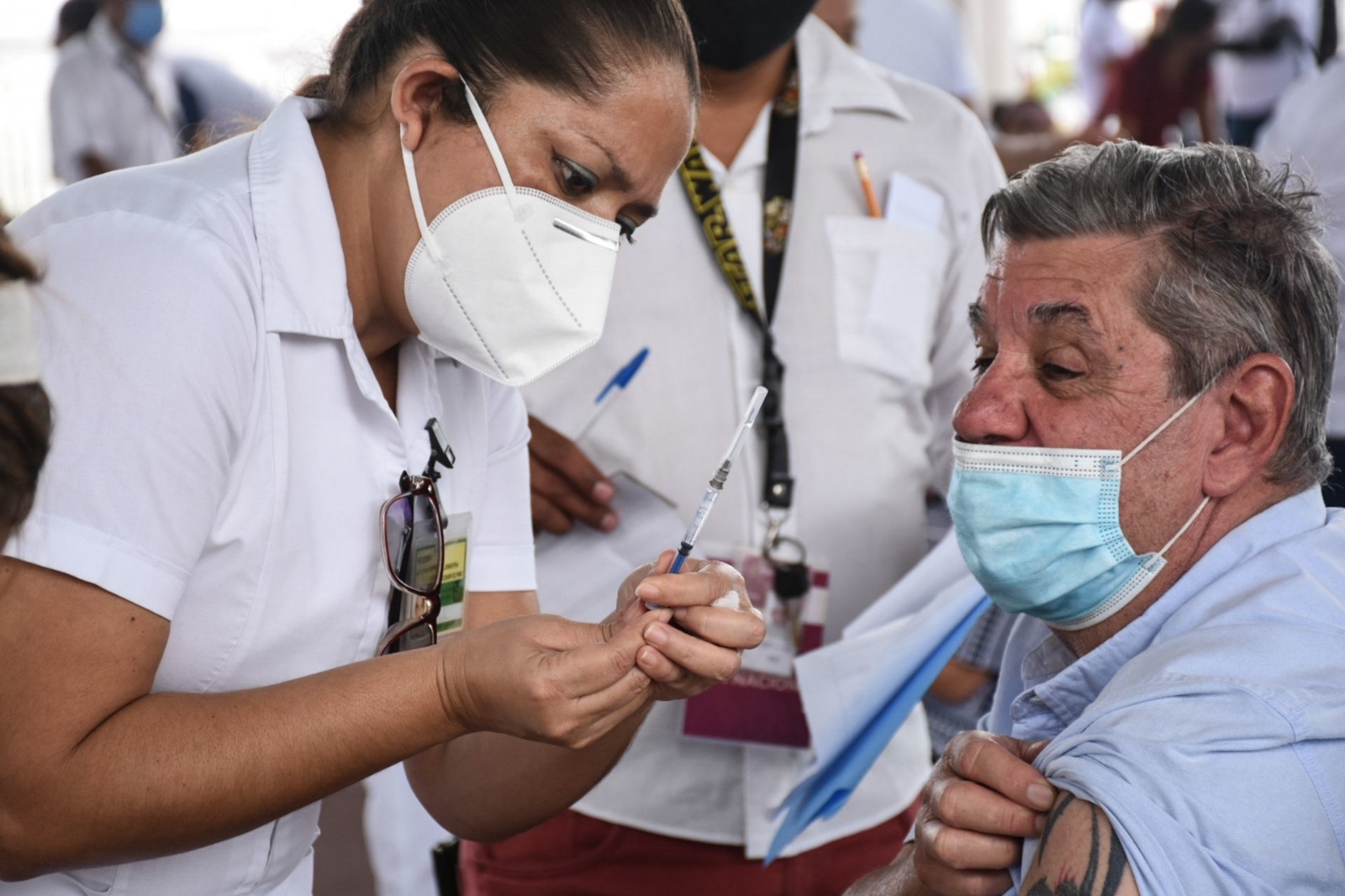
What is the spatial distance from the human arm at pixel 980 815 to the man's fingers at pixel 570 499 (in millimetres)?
748

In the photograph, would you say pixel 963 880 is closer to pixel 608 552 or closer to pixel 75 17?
pixel 608 552

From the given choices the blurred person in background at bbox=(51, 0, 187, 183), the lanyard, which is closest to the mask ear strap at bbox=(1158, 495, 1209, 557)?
the lanyard

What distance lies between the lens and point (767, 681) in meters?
2.17

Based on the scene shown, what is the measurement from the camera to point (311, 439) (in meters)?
1.46

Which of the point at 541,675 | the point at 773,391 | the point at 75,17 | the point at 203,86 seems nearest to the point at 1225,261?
the point at 773,391

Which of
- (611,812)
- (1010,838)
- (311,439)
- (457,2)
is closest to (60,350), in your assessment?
(311,439)

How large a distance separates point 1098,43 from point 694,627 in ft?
21.5

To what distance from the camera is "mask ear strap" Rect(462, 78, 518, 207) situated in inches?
58.6

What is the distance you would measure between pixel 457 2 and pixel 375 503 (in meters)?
0.56

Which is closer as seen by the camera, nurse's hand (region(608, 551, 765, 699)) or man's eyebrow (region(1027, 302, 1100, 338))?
nurse's hand (region(608, 551, 765, 699))

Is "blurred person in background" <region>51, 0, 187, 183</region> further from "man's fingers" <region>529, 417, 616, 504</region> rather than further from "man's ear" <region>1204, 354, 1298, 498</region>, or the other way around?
"man's ear" <region>1204, 354, 1298, 498</region>

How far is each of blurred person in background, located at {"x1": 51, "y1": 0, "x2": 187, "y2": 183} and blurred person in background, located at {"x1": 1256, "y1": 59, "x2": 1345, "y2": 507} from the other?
4.51 metres

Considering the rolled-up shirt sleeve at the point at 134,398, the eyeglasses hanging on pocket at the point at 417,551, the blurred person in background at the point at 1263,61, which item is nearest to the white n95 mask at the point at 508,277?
the eyeglasses hanging on pocket at the point at 417,551

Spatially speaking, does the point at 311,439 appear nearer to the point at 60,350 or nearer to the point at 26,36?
the point at 60,350
